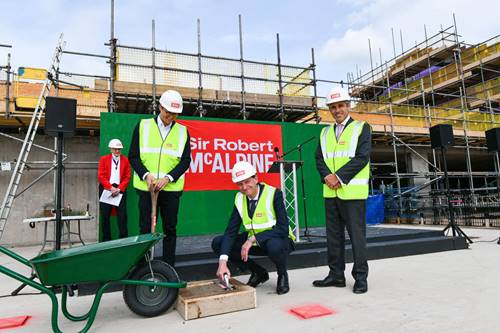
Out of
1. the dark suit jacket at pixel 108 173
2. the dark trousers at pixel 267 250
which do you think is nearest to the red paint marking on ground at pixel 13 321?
the dark trousers at pixel 267 250

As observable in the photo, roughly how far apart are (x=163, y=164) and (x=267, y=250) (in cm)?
121

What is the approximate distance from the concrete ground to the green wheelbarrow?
141 millimetres

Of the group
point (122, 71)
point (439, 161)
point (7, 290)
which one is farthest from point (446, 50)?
point (7, 290)

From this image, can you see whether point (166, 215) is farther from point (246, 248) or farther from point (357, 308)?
point (357, 308)

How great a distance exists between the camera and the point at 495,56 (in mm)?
20516

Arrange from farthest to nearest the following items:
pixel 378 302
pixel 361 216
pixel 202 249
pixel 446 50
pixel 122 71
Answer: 1. pixel 446 50
2. pixel 122 71
3. pixel 202 249
4. pixel 361 216
5. pixel 378 302

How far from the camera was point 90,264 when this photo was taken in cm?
215

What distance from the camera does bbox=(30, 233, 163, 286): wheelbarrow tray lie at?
2051 millimetres

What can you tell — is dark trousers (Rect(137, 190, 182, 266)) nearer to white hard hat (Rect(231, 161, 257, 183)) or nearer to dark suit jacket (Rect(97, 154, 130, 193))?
white hard hat (Rect(231, 161, 257, 183))

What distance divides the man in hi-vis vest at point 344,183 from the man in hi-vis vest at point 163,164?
1431 mm

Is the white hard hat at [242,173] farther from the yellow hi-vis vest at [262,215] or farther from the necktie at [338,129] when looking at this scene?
the necktie at [338,129]

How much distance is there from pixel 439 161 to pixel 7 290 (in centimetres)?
1560

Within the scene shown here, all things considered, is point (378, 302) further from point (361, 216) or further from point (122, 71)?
point (122, 71)

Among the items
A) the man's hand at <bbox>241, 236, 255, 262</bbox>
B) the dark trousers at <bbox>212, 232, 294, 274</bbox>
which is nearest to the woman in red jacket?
the dark trousers at <bbox>212, 232, 294, 274</bbox>
